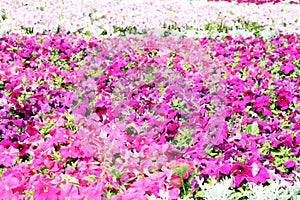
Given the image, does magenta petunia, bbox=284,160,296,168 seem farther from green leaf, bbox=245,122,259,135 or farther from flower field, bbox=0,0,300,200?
green leaf, bbox=245,122,259,135

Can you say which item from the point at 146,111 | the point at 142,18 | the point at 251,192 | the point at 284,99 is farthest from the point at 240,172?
the point at 142,18

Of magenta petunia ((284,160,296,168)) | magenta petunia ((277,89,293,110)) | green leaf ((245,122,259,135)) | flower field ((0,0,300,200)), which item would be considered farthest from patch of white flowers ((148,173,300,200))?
magenta petunia ((277,89,293,110))

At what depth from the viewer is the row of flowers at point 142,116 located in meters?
3.03

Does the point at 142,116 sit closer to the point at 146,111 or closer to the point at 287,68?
the point at 146,111

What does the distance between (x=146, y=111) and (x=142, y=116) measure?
0.28 meters

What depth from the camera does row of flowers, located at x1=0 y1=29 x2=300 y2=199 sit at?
3.03 metres

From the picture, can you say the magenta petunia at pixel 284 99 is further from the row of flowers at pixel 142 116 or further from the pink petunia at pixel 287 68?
the pink petunia at pixel 287 68

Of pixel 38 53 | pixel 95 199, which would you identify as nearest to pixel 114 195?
pixel 95 199

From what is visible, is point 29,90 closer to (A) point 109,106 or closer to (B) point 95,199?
(A) point 109,106

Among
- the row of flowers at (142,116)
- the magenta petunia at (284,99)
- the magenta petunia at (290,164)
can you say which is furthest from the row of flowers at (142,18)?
the magenta petunia at (290,164)

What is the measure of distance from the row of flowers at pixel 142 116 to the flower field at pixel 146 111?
1 cm

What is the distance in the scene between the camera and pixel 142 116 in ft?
13.9

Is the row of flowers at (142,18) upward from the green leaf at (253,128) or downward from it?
downward

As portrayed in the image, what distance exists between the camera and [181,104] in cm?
464
